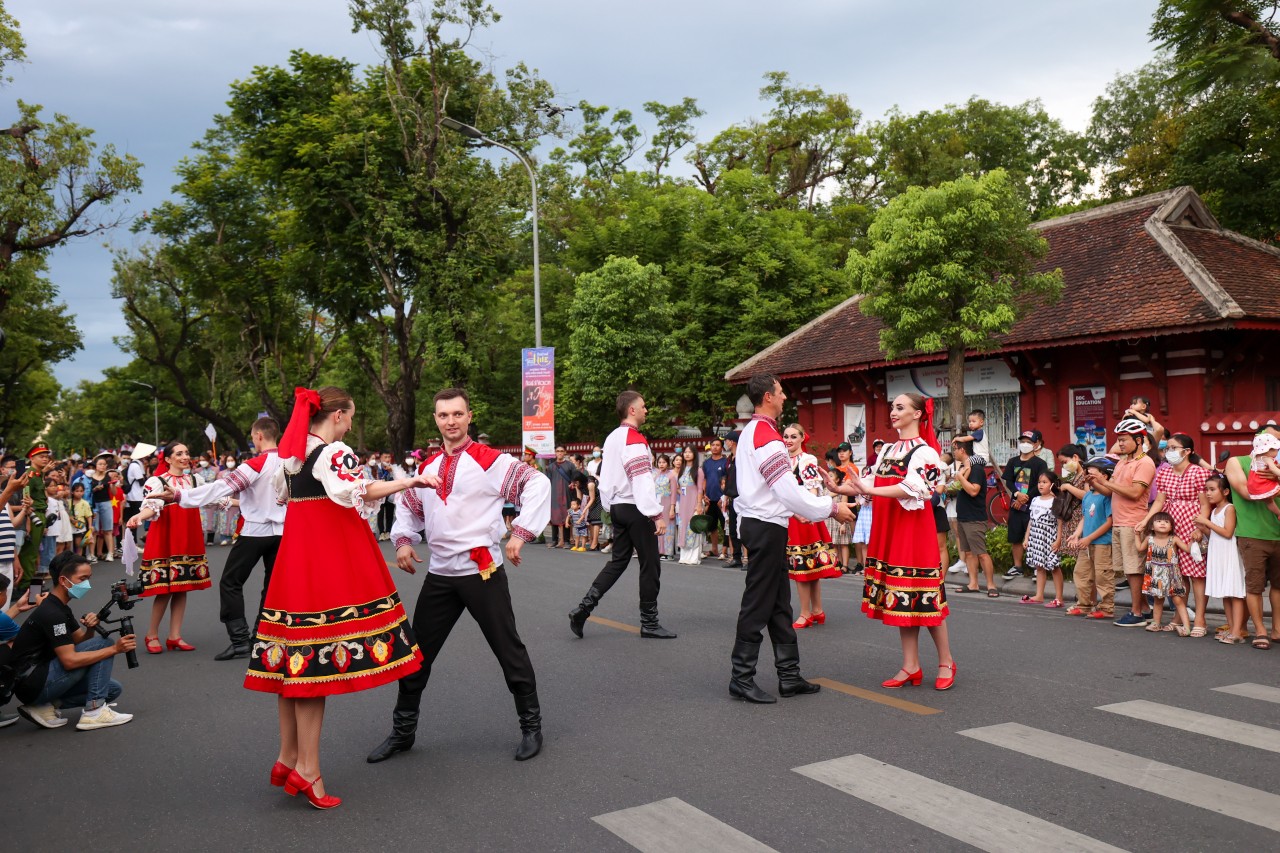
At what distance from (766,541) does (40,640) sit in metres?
4.64

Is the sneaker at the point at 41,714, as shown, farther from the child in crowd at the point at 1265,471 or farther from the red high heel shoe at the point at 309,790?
the child in crowd at the point at 1265,471

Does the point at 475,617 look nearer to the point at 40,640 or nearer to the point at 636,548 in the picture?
the point at 40,640

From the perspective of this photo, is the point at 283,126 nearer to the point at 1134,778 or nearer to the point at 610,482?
the point at 610,482

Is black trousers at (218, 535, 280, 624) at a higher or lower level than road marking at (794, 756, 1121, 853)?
higher

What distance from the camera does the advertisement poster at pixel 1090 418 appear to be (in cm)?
1994

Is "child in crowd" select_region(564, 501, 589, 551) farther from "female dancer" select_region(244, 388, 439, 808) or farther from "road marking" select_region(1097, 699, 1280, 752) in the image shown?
"female dancer" select_region(244, 388, 439, 808)

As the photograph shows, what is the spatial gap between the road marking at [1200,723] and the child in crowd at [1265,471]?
304 centimetres

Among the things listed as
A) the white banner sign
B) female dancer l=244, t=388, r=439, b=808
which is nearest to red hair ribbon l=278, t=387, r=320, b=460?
female dancer l=244, t=388, r=439, b=808

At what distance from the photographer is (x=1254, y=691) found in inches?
Answer: 280

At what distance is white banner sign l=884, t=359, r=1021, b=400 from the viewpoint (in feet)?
71.7

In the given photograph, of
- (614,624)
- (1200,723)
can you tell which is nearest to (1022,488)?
(614,624)

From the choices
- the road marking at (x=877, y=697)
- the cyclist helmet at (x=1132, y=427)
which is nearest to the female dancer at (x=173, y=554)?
the road marking at (x=877, y=697)

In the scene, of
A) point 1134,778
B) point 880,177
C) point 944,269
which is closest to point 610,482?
point 1134,778

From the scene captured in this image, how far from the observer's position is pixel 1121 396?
1962 centimetres
